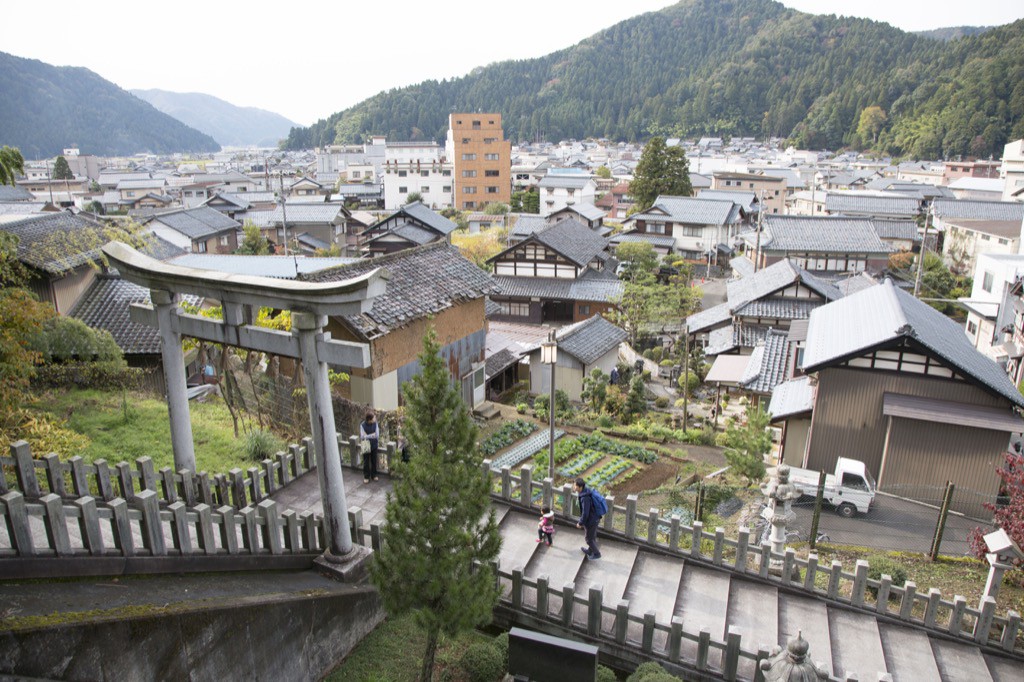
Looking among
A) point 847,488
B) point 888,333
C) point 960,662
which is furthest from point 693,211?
point 960,662

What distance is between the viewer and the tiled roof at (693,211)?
54562mm

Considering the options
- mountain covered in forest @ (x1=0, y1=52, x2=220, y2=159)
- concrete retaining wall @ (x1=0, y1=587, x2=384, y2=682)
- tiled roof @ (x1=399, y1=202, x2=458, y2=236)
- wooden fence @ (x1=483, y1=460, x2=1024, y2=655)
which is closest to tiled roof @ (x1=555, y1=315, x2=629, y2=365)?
wooden fence @ (x1=483, y1=460, x2=1024, y2=655)

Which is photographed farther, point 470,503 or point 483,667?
point 483,667

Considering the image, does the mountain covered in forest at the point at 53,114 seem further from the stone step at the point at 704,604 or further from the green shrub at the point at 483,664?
the stone step at the point at 704,604

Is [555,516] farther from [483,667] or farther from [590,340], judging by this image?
[590,340]

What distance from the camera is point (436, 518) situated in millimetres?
6656

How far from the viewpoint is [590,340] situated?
28.6 m

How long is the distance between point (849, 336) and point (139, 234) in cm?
2540

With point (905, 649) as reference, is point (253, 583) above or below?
above

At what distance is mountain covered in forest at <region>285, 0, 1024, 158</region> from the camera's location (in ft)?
Answer: 330

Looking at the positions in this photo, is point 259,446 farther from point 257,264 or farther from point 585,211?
point 585,211

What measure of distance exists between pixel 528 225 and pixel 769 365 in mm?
33760

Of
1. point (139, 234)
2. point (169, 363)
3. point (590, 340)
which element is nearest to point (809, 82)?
point (590, 340)

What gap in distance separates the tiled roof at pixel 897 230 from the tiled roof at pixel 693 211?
11176 mm
